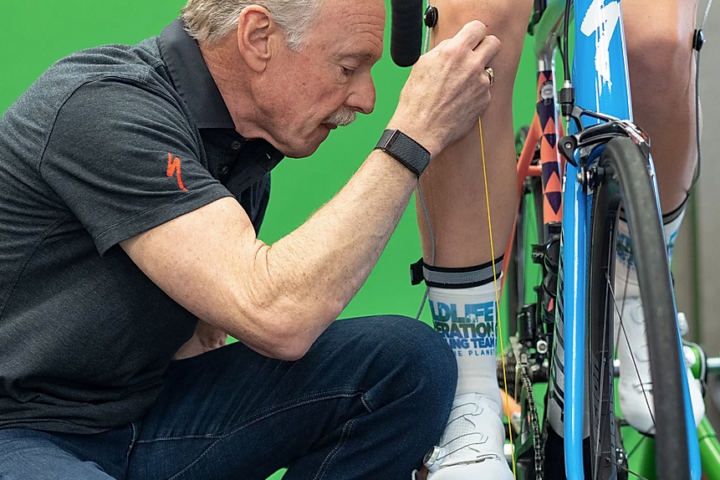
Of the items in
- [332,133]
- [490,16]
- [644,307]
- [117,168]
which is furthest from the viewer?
[332,133]

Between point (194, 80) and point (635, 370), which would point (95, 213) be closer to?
point (194, 80)

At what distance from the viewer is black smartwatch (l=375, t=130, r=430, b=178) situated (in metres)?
0.85

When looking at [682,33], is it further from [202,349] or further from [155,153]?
[202,349]

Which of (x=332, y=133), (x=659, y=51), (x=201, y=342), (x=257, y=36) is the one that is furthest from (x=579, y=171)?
(x=332, y=133)

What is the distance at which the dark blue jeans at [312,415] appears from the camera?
3.17 feet

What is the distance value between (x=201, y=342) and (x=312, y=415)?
226 mm

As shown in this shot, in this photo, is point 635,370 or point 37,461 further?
point 635,370

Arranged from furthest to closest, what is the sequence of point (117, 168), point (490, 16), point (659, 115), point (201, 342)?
point (201, 342)
point (659, 115)
point (490, 16)
point (117, 168)

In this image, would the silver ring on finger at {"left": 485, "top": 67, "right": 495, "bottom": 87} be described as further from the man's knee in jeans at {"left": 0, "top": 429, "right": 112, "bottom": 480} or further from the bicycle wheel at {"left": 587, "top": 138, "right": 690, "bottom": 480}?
the man's knee in jeans at {"left": 0, "top": 429, "right": 112, "bottom": 480}

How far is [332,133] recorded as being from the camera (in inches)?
76.6

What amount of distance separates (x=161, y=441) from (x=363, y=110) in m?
0.45

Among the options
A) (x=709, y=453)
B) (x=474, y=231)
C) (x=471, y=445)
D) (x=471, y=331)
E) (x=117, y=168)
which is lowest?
(x=709, y=453)

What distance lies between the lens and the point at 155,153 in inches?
31.4

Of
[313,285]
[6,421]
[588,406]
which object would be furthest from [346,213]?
[6,421]
